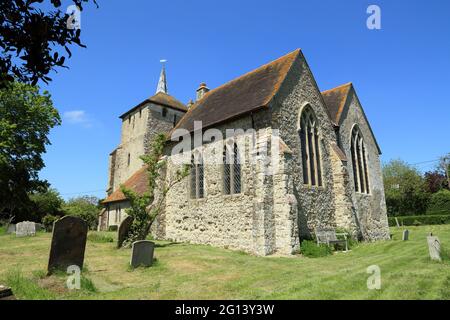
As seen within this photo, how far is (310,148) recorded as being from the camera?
16609 millimetres

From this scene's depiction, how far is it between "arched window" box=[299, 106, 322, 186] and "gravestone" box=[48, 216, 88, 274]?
34.7ft

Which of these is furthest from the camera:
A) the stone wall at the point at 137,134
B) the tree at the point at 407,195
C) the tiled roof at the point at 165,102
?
the tree at the point at 407,195

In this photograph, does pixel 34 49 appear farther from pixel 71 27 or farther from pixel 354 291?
pixel 354 291

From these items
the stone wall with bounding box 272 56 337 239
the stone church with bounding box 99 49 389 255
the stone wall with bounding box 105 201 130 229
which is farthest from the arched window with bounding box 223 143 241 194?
the stone wall with bounding box 105 201 130 229

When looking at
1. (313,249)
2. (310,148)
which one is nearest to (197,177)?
(310,148)

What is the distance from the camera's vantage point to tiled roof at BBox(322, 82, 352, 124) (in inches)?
780

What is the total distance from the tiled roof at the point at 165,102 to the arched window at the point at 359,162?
2024 cm

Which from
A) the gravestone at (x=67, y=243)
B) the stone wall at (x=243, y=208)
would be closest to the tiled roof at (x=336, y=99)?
the stone wall at (x=243, y=208)

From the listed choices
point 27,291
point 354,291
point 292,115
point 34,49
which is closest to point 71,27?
point 34,49

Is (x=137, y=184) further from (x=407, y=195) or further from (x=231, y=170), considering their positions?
(x=407, y=195)

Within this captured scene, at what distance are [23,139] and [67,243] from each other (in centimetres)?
2396

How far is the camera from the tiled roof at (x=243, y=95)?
15.3 metres

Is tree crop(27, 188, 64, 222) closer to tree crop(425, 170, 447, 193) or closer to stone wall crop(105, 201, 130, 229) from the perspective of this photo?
stone wall crop(105, 201, 130, 229)

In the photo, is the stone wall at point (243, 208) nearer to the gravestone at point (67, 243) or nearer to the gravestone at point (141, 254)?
the gravestone at point (141, 254)
